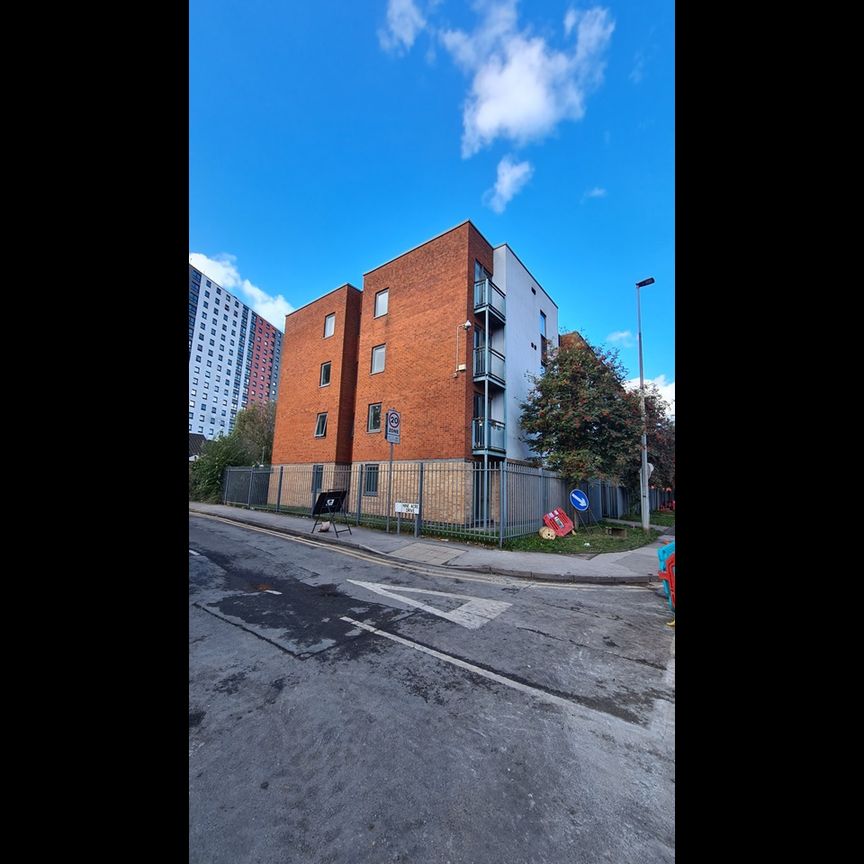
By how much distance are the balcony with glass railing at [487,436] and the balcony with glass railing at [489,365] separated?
1.69 meters

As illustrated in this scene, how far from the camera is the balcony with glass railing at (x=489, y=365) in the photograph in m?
15.2

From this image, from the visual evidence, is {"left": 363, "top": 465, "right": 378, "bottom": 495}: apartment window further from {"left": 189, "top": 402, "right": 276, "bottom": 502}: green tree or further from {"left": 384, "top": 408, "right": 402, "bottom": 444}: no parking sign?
{"left": 189, "top": 402, "right": 276, "bottom": 502}: green tree

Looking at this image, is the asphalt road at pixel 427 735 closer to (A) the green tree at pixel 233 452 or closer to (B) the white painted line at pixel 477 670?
(B) the white painted line at pixel 477 670

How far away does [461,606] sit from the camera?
5.11 m

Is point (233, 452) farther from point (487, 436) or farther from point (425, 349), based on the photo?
point (487, 436)

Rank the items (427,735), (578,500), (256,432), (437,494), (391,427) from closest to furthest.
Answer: (427,735)
(391,427)
(578,500)
(437,494)
(256,432)

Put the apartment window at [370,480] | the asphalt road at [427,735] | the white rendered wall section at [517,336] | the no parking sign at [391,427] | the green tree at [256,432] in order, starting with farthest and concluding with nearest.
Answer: the green tree at [256,432] → the white rendered wall section at [517,336] → the apartment window at [370,480] → the no parking sign at [391,427] → the asphalt road at [427,735]

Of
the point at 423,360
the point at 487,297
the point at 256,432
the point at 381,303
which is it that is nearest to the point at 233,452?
the point at 256,432

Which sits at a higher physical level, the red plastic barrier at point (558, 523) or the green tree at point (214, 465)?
the green tree at point (214, 465)

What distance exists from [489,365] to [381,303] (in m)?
6.50

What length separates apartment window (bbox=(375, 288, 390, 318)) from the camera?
18.2 m

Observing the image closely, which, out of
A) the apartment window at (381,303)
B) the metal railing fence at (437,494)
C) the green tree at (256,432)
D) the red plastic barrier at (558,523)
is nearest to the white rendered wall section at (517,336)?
the metal railing fence at (437,494)
